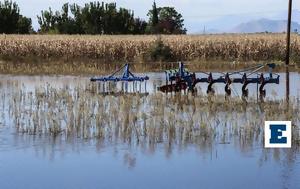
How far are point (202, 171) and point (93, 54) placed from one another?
35.9 meters

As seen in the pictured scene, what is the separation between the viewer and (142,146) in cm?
1289

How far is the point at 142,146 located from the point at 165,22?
7791cm

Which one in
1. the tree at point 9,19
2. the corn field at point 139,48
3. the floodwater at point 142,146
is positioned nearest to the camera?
the floodwater at point 142,146

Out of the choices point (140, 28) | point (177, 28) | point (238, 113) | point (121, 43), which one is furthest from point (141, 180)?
point (177, 28)

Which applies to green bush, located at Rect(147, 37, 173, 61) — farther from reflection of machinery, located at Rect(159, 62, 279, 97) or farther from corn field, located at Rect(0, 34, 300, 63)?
reflection of machinery, located at Rect(159, 62, 279, 97)

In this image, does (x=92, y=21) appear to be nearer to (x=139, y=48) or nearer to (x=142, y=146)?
(x=139, y=48)

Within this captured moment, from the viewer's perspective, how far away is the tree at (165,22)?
80.8 metres

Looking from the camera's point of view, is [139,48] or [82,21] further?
[82,21]

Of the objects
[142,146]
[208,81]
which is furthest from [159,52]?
[142,146]

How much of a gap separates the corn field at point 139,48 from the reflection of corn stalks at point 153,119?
84.2ft

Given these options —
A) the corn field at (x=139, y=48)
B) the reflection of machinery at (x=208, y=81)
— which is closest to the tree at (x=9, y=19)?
the corn field at (x=139, y=48)

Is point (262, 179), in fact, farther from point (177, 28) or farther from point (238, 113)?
point (177, 28)

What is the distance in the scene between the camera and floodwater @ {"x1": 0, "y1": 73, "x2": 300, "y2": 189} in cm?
1073

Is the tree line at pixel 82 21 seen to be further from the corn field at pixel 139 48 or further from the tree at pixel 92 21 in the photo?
the corn field at pixel 139 48
